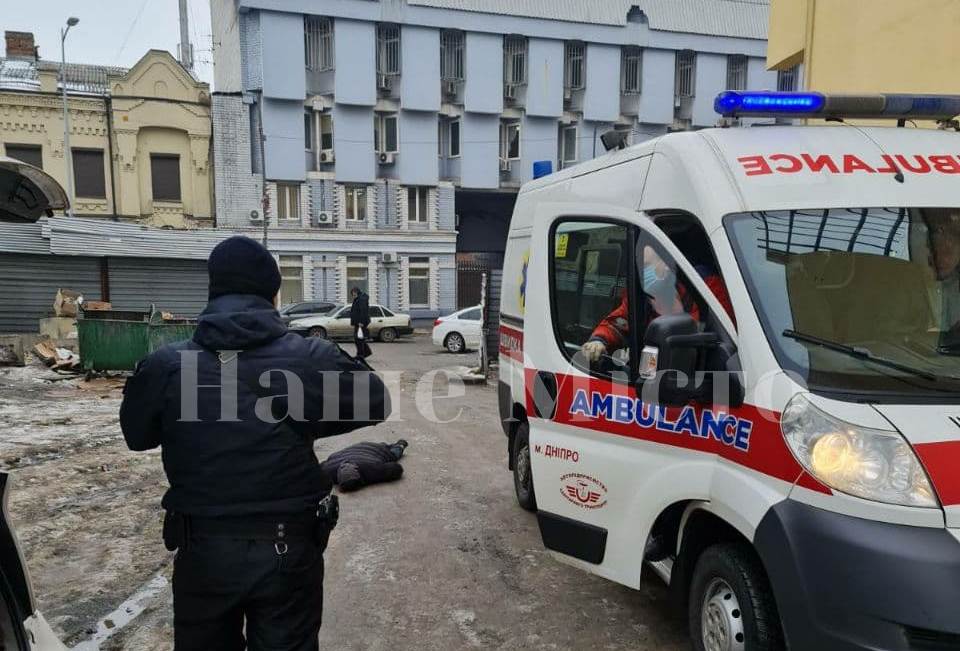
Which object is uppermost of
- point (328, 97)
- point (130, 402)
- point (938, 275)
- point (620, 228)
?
point (328, 97)

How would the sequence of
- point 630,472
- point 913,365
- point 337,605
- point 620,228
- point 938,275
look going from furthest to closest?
point 337,605 → point 620,228 → point 630,472 → point 938,275 → point 913,365

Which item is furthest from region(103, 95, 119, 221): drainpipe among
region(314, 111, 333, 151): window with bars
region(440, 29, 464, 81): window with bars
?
region(440, 29, 464, 81): window with bars

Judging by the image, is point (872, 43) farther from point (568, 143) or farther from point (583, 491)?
point (568, 143)

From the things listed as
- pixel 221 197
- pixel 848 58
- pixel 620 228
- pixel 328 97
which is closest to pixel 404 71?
pixel 328 97

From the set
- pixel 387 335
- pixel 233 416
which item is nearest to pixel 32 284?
pixel 387 335

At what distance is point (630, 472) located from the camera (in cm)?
313

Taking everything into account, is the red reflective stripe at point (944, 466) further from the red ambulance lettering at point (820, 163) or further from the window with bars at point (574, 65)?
the window with bars at point (574, 65)

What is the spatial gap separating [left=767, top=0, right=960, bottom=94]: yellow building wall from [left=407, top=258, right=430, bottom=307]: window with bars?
19.5 meters

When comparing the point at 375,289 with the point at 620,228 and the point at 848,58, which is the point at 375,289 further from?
the point at 620,228

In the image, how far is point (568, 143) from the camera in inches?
1219

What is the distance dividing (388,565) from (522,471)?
1.50 m

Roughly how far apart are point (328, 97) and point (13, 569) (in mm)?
27893

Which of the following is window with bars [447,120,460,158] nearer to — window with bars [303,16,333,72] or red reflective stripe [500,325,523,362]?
window with bars [303,16,333,72]

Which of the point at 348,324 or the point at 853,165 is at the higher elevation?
the point at 853,165
